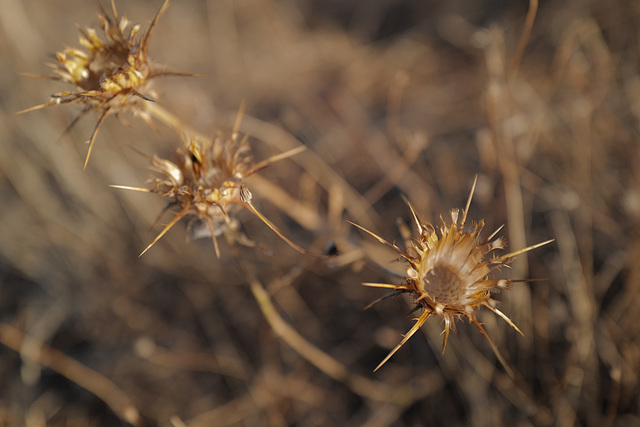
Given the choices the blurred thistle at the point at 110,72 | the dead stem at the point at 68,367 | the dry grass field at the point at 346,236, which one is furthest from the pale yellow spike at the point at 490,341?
the dead stem at the point at 68,367

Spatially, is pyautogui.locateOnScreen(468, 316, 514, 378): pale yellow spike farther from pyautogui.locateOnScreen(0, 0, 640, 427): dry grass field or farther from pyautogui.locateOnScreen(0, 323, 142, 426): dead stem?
pyautogui.locateOnScreen(0, 323, 142, 426): dead stem

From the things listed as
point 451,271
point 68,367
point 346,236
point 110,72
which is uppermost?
point 110,72

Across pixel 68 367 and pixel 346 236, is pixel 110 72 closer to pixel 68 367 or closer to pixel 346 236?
pixel 346 236

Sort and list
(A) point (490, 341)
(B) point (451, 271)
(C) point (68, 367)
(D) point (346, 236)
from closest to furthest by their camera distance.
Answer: (A) point (490, 341), (B) point (451, 271), (D) point (346, 236), (C) point (68, 367)

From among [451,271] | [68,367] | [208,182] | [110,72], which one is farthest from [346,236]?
[68,367]

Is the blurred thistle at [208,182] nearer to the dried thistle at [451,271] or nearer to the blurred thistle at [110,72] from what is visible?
the blurred thistle at [110,72]

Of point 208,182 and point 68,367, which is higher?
point 208,182
